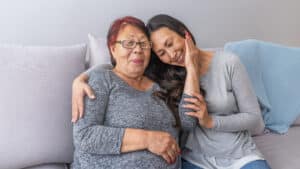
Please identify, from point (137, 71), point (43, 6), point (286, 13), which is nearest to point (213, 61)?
point (137, 71)

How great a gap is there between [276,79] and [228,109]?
0.51m

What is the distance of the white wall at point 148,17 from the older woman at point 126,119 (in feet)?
1.84

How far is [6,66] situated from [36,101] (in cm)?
18

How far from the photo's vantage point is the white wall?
5.96 ft

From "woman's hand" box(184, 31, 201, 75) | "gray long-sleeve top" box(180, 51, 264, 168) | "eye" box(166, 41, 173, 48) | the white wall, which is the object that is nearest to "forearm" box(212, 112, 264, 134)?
"gray long-sleeve top" box(180, 51, 264, 168)

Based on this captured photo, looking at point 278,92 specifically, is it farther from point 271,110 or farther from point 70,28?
point 70,28

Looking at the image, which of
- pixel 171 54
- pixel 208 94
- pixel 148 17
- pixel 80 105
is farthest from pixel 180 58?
pixel 148 17

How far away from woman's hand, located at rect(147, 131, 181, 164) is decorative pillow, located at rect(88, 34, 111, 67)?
436 mm

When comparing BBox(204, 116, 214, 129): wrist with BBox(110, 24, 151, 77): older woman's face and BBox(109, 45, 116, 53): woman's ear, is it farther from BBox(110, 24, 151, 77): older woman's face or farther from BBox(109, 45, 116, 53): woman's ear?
BBox(109, 45, 116, 53): woman's ear

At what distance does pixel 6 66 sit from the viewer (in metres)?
1.44

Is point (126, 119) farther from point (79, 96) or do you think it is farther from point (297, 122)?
point (297, 122)

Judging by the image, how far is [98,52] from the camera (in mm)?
1661

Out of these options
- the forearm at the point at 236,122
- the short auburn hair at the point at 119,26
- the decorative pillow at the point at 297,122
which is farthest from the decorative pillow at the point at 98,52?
the decorative pillow at the point at 297,122

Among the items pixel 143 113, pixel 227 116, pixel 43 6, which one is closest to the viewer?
pixel 143 113
